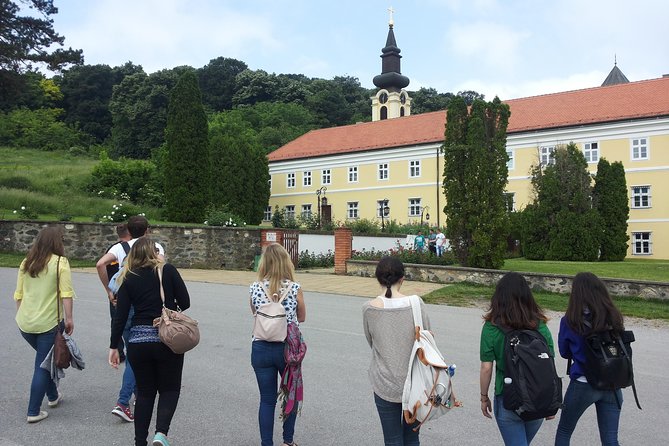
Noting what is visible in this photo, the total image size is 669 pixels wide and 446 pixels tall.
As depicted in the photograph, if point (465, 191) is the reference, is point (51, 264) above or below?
below

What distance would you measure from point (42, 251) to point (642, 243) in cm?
4092

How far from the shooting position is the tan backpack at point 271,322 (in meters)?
4.20

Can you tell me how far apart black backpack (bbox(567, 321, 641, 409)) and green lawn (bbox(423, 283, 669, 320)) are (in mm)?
10567

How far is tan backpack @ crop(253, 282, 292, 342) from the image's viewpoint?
165 inches

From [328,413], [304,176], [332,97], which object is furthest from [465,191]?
[332,97]

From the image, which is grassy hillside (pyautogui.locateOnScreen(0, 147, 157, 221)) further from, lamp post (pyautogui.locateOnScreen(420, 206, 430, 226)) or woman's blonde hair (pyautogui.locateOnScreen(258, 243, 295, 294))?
lamp post (pyautogui.locateOnScreen(420, 206, 430, 226))

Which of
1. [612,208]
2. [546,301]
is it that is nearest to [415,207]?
[612,208]

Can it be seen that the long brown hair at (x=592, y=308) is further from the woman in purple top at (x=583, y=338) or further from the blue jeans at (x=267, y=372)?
the blue jeans at (x=267, y=372)

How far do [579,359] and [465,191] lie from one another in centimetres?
1617

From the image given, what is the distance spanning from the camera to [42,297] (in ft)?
17.0

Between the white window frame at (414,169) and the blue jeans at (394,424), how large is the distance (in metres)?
44.3

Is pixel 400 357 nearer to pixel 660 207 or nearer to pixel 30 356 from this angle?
pixel 30 356

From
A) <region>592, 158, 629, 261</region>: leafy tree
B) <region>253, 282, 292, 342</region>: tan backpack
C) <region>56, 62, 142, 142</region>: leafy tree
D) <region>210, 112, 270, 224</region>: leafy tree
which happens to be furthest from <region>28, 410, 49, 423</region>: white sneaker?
<region>56, 62, 142, 142</region>: leafy tree

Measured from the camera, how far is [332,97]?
268 feet
